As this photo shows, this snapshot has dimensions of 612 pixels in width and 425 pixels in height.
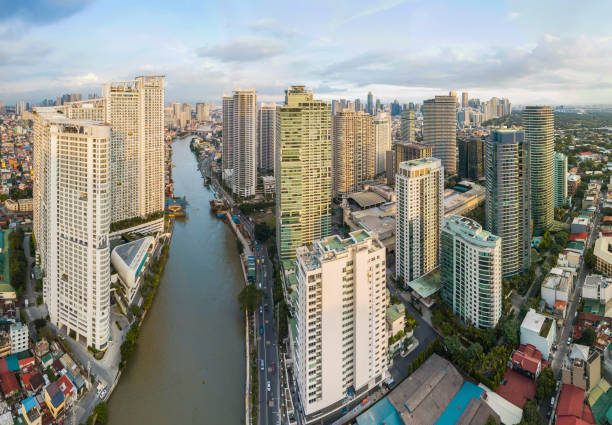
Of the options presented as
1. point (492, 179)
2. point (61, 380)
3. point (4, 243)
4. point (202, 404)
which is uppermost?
point (492, 179)

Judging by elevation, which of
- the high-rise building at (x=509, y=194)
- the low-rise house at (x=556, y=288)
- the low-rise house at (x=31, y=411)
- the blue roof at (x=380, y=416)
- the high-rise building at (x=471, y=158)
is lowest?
the blue roof at (x=380, y=416)

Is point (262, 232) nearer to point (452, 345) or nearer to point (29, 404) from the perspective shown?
point (452, 345)

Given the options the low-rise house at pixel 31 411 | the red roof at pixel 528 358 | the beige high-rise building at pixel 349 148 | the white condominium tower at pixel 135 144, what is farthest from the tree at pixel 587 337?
the white condominium tower at pixel 135 144

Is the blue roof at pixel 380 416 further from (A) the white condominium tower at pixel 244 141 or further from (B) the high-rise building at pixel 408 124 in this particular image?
(B) the high-rise building at pixel 408 124

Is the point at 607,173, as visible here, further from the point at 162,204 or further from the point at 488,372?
the point at 162,204

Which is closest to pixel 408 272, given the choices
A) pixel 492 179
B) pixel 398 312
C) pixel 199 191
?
pixel 398 312

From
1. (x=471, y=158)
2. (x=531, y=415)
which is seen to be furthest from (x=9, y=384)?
(x=471, y=158)
